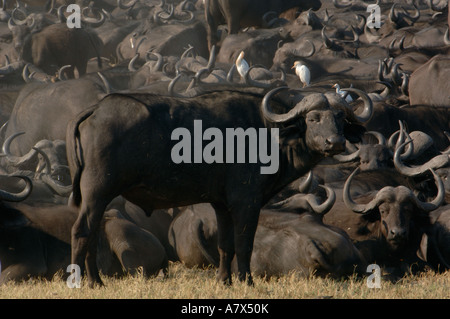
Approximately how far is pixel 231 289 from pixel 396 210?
274cm

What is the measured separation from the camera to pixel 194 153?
8273 millimetres

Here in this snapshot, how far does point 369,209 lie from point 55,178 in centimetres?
486

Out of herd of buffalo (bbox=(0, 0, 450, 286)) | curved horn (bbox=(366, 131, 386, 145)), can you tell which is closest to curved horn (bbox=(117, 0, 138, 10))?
herd of buffalo (bbox=(0, 0, 450, 286))

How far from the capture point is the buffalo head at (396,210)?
987cm

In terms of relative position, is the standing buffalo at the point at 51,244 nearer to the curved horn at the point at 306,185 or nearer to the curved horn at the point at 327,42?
the curved horn at the point at 306,185

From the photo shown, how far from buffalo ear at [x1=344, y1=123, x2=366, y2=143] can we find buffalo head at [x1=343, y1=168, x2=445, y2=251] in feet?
4.88

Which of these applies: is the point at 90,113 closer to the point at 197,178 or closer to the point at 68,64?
the point at 197,178

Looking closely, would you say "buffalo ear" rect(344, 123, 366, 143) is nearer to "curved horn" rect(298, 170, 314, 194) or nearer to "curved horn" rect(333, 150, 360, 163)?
"curved horn" rect(298, 170, 314, 194)

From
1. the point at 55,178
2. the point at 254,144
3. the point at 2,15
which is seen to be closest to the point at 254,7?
the point at 2,15

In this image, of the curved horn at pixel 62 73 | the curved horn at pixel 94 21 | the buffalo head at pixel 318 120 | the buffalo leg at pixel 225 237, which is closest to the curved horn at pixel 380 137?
the buffalo head at pixel 318 120

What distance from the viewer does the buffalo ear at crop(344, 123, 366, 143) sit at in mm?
8836

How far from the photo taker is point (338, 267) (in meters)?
9.38

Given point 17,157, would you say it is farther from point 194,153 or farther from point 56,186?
point 194,153

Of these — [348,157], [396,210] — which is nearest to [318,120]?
[396,210]
